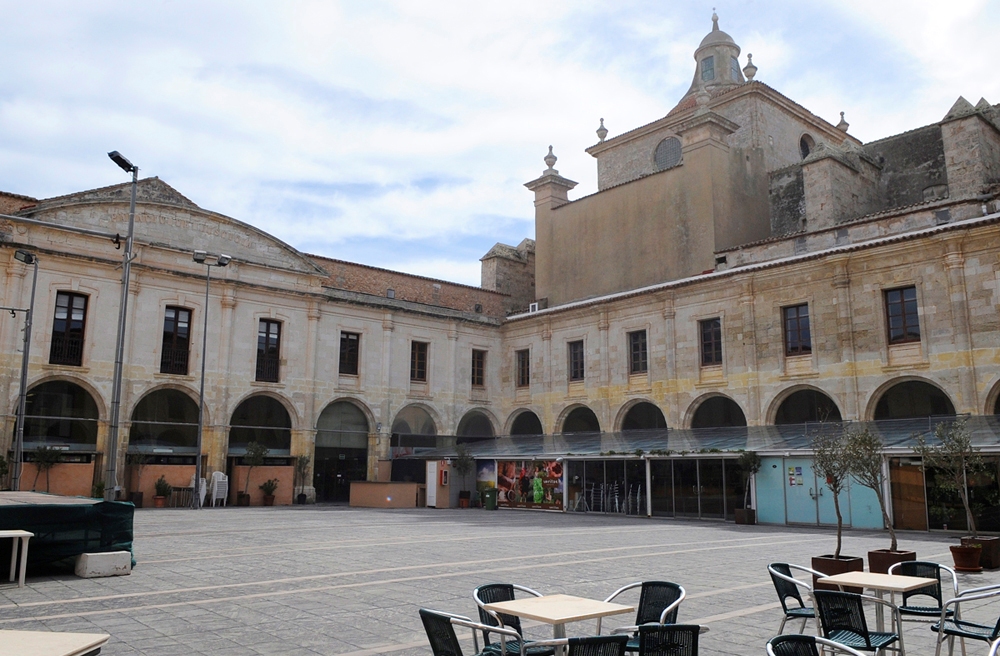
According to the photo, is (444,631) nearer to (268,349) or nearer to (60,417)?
(60,417)

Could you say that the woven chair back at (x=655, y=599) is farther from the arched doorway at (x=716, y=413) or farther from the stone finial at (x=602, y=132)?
the stone finial at (x=602, y=132)

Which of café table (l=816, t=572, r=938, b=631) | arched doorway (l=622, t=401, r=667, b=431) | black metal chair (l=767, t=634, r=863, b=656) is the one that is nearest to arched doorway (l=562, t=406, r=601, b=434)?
arched doorway (l=622, t=401, r=667, b=431)

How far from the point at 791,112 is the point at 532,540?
89.5ft

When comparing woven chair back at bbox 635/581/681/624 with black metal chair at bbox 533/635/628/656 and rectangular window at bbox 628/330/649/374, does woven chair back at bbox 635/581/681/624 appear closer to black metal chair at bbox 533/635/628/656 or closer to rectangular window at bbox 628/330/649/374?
black metal chair at bbox 533/635/628/656

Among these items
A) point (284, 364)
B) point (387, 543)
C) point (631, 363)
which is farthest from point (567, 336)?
point (387, 543)

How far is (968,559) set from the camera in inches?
462

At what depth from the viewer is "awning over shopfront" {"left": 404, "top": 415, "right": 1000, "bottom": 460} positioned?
20266 mm

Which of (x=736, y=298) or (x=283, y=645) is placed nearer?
(x=283, y=645)

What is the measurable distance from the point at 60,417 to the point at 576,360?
60.6 feet

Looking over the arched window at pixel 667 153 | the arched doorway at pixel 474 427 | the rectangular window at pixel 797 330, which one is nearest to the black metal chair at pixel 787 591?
Answer: the rectangular window at pixel 797 330

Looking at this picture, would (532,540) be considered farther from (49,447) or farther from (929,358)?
(49,447)

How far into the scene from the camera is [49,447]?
2470 cm

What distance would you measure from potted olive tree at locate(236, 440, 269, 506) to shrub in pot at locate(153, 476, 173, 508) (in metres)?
2.66

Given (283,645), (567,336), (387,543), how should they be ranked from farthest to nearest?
(567,336) < (387,543) < (283,645)
